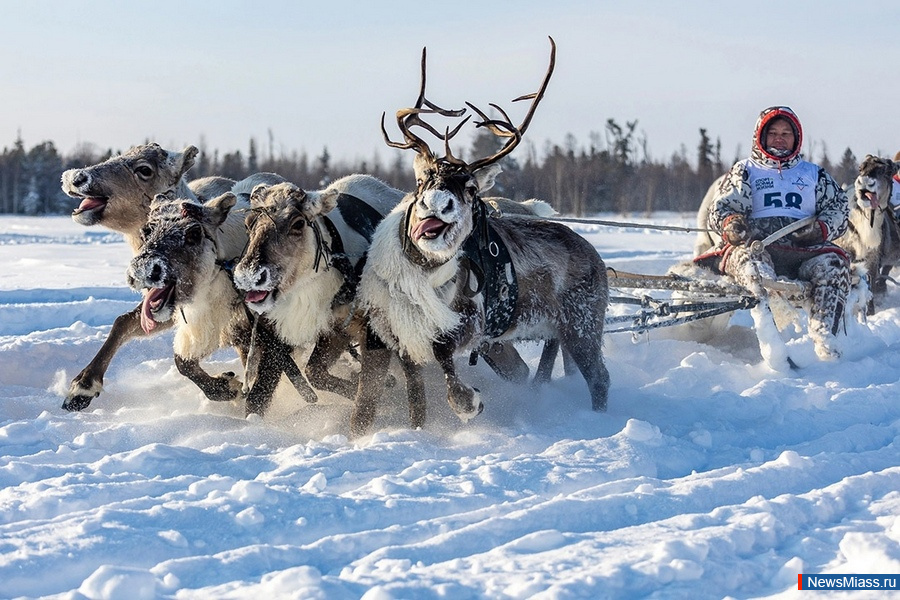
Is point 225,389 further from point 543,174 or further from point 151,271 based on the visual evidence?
point 543,174

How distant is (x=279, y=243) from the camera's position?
5.45m

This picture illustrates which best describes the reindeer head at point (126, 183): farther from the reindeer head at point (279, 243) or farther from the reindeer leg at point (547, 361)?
the reindeer leg at point (547, 361)

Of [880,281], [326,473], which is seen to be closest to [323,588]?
[326,473]

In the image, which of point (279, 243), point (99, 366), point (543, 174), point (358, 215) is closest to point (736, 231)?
point (358, 215)

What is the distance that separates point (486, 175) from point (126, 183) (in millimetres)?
2472

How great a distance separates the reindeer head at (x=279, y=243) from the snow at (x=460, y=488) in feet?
2.88

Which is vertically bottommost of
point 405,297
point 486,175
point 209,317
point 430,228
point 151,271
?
point 209,317

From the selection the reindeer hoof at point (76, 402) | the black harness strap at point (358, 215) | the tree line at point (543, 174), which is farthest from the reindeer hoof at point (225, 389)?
the tree line at point (543, 174)

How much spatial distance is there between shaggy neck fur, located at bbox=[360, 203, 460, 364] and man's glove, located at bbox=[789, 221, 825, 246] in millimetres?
4458

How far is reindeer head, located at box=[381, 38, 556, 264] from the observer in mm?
5273

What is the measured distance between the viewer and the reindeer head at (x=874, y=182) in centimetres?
1072

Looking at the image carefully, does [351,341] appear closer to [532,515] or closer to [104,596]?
[532,515]

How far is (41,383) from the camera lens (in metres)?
7.41

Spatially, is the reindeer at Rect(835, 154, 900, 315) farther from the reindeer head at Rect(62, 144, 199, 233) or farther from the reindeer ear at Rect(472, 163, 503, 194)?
→ the reindeer head at Rect(62, 144, 199, 233)
